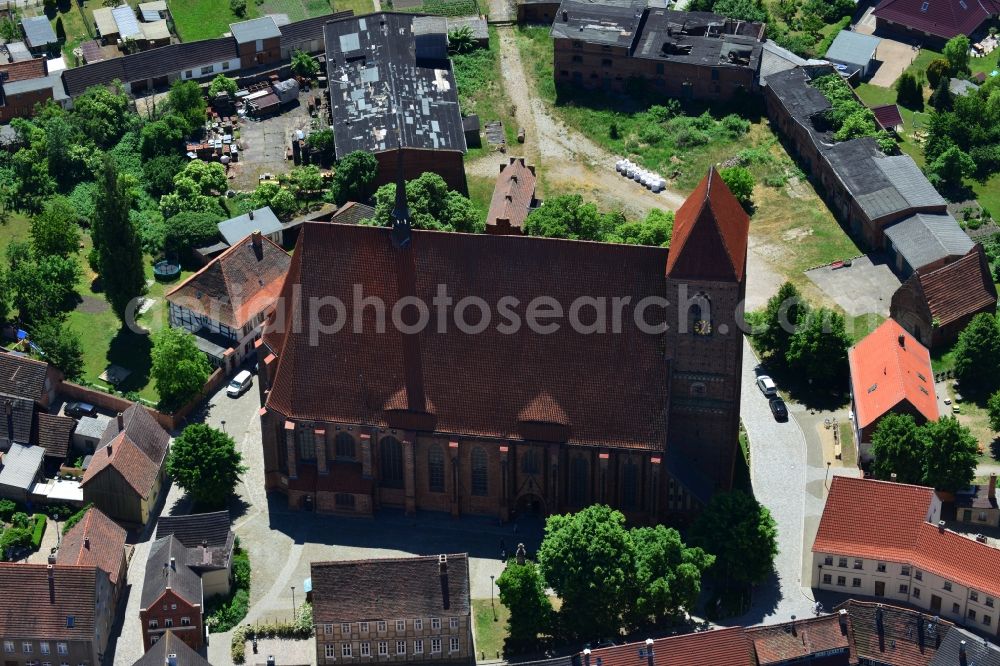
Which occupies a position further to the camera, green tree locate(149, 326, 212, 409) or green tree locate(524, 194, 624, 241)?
green tree locate(524, 194, 624, 241)

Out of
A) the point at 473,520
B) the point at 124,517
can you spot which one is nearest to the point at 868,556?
the point at 473,520

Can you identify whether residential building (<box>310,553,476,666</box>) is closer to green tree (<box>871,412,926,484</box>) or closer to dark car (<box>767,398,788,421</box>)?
green tree (<box>871,412,926,484</box>)

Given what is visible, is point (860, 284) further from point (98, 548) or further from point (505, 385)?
point (98, 548)

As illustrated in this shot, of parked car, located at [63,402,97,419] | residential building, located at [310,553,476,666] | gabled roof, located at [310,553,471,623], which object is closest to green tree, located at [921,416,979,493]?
residential building, located at [310,553,476,666]

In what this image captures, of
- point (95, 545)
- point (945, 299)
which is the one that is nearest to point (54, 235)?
point (95, 545)

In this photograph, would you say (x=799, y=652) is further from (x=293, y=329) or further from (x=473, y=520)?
(x=293, y=329)

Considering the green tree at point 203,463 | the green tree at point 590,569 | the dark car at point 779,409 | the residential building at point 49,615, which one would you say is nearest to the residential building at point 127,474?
the green tree at point 203,463
